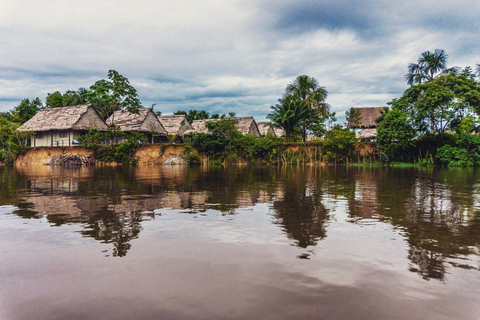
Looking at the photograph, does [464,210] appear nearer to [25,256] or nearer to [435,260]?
[435,260]

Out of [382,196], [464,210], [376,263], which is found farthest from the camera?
[382,196]

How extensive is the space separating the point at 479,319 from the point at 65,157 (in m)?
38.7

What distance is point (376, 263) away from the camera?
3496mm

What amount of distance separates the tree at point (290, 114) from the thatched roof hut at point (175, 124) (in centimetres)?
1376

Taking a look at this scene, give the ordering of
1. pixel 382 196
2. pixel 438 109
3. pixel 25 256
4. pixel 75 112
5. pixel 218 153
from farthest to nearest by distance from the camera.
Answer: pixel 75 112
pixel 218 153
pixel 438 109
pixel 382 196
pixel 25 256

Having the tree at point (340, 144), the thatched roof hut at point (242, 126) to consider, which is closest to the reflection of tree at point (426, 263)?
the tree at point (340, 144)

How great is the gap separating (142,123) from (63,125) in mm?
8319

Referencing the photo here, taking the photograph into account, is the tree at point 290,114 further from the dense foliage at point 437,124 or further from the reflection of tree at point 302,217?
the reflection of tree at point 302,217

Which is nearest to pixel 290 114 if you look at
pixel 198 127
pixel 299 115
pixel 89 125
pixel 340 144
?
pixel 299 115

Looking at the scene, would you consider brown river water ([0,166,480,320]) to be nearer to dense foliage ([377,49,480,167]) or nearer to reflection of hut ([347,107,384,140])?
dense foliage ([377,49,480,167])

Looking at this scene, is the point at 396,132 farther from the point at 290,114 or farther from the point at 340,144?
the point at 290,114

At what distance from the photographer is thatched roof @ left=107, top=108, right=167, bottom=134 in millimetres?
39031

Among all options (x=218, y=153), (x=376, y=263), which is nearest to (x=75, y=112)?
(x=218, y=153)

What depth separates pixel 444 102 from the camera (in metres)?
28.6
